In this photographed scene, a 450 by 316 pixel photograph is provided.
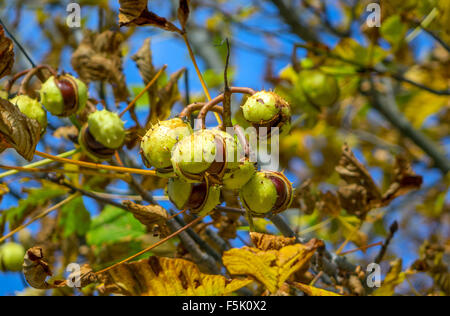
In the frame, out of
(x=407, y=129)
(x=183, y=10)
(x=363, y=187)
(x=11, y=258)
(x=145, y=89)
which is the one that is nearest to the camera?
(x=183, y=10)

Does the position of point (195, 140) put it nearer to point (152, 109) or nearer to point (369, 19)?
point (152, 109)

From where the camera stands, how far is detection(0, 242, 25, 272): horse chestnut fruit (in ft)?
7.31

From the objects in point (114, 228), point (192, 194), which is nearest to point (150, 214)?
point (192, 194)

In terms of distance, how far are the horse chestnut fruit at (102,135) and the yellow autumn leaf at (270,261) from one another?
0.64 meters

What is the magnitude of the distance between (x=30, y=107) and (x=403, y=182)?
1330 mm

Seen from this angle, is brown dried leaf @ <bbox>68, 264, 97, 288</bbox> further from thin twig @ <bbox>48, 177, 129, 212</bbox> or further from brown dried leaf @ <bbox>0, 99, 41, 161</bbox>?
thin twig @ <bbox>48, 177, 129, 212</bbox>

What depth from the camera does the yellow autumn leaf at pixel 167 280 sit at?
1.09 m

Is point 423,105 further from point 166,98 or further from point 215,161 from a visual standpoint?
point 215,161

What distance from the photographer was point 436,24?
2275 mm

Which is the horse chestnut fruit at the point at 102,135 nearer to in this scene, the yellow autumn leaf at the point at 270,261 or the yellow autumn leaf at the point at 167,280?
the yellow autumn leaf at the point at 167,280

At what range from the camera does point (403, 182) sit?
182 centimetres
